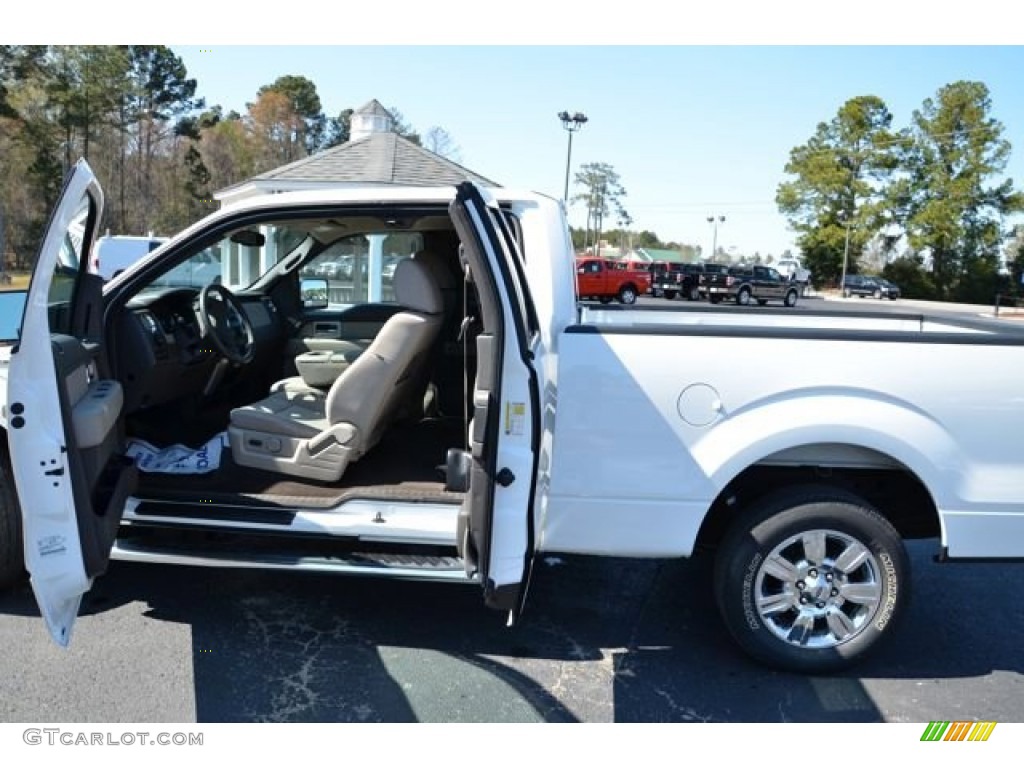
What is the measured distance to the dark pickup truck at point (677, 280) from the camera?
36219 millimetres

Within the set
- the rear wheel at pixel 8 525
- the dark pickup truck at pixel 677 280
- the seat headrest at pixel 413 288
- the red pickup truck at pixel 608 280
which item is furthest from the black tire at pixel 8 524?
the dark pickup truck at pixel 677 280

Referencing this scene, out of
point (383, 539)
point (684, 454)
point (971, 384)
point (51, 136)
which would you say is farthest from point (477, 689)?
point (51, 136)

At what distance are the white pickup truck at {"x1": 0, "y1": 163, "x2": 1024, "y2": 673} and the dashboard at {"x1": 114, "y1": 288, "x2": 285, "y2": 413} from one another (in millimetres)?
23

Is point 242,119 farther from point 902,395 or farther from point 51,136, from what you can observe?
point 902,395

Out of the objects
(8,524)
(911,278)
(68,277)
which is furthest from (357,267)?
(911,278)

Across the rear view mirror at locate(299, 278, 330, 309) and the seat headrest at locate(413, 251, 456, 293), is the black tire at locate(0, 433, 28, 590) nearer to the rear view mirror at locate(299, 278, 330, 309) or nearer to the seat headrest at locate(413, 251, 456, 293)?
the seat headrest at locate(413, 251, 456, 293)

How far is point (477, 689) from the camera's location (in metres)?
3.06

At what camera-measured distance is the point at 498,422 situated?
2.75 meters

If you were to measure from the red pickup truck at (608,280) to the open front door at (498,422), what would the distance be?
2822 centimetres

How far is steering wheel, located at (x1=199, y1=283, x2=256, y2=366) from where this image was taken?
4.15 m

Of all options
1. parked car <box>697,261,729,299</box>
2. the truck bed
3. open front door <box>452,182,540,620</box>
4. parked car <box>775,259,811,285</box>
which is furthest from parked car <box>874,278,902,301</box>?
open front door <box>452,182,540,620</box>

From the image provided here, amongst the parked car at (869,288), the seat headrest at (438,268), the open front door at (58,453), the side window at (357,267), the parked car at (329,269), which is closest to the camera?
the open front door at (58,453)

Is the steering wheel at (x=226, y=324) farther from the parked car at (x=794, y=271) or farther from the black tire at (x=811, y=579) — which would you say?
the parked car at (x=794, y=271)

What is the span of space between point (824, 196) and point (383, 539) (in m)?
65.7
